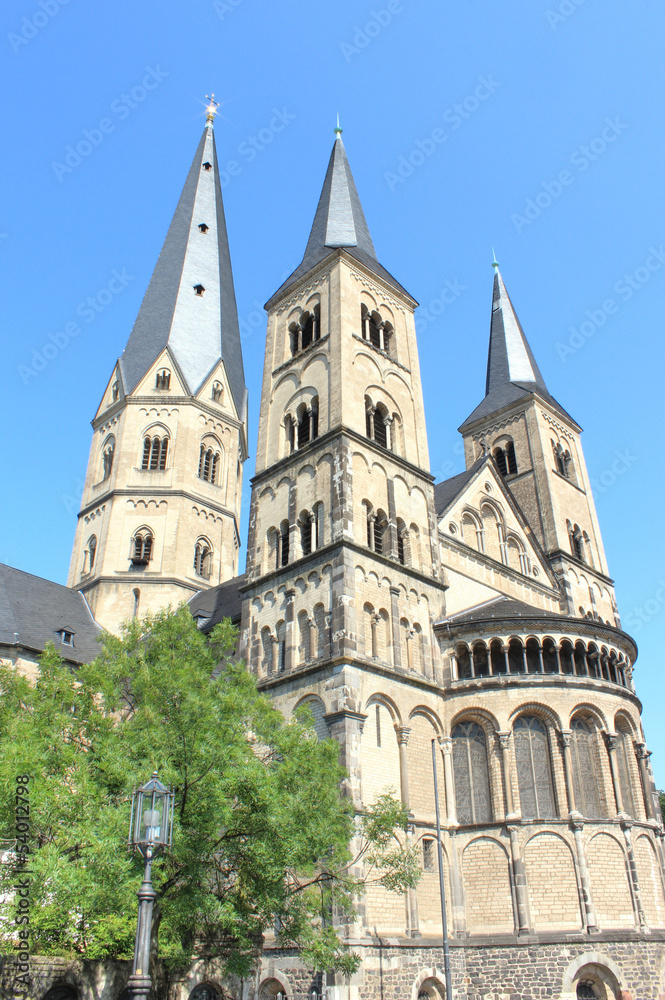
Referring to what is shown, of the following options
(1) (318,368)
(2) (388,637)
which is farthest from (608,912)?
(1) (318,368)

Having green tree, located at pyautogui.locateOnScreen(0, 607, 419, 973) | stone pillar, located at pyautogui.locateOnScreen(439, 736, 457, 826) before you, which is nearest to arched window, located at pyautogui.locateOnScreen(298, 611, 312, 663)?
stone pillar, located at pyautogui.locateOnScreen(439, 736, 457, 826)

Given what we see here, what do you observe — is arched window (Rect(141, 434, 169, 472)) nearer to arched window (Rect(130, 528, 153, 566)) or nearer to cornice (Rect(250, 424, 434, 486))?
arched window (Rect(130, 528, 153, 566))

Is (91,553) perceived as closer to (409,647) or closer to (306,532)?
(306,532)

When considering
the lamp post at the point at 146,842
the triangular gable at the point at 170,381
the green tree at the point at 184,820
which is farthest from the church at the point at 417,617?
the lamp post at the point at 146,842

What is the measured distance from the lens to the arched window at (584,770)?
21.4m

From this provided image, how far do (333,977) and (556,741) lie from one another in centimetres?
824

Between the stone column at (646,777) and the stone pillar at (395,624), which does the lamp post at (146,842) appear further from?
the stone column at (646,777)

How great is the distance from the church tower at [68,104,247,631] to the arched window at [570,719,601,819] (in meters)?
19.8

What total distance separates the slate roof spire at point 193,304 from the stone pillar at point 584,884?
94.7 feet

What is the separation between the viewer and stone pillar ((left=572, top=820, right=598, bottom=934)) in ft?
63.4

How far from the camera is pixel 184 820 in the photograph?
13906 mm

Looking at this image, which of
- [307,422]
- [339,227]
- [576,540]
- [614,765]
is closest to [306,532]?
[307,422]

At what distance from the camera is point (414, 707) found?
2241 cm

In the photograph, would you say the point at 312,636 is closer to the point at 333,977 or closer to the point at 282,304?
the point at 333,977
